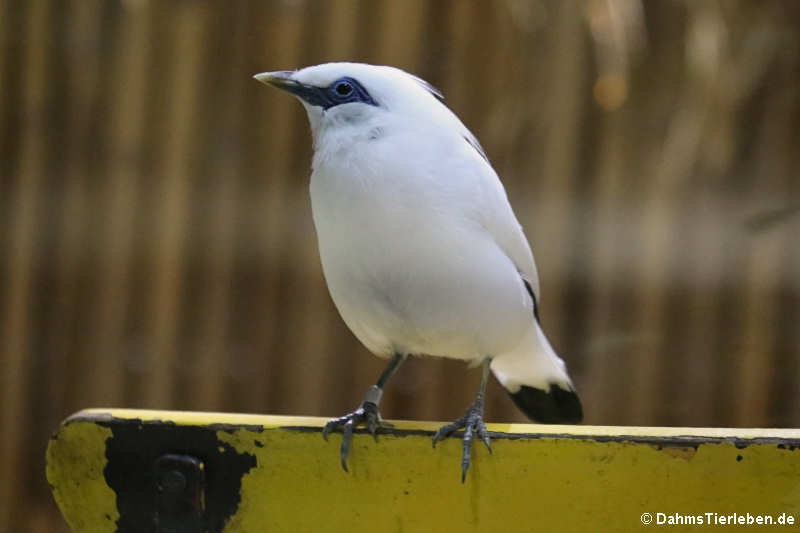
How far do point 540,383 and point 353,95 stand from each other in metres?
0.90

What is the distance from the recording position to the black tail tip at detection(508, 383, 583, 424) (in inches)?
94.2

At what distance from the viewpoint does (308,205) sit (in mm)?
3221

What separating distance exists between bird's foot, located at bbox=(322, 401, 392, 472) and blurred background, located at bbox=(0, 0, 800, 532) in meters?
1.34

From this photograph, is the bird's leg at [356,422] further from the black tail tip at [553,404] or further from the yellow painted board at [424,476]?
the black tail tip at [553,404]

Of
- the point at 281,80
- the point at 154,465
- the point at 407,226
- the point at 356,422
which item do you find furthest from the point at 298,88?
the point at 154,465

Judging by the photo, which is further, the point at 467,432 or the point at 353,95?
the point at 353,95

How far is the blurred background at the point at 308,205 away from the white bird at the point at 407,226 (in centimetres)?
119

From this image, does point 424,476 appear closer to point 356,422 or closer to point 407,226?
point 356,422

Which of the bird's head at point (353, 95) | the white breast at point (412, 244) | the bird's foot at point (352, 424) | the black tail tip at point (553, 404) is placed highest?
the bird's head at point (353, 95)

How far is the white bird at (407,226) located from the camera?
5.79ft

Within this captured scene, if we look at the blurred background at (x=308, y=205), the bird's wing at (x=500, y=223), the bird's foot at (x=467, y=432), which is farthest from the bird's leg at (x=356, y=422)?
the blurred background at (x=308, y=205)

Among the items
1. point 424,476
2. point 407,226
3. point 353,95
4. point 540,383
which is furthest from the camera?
point 540,383

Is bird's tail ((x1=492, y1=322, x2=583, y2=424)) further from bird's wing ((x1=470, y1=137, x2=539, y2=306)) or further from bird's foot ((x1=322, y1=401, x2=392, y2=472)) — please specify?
bird's foot ((x1=322, y1=401, x2=392, y2=472))

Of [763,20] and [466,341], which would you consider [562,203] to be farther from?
[466,341]
